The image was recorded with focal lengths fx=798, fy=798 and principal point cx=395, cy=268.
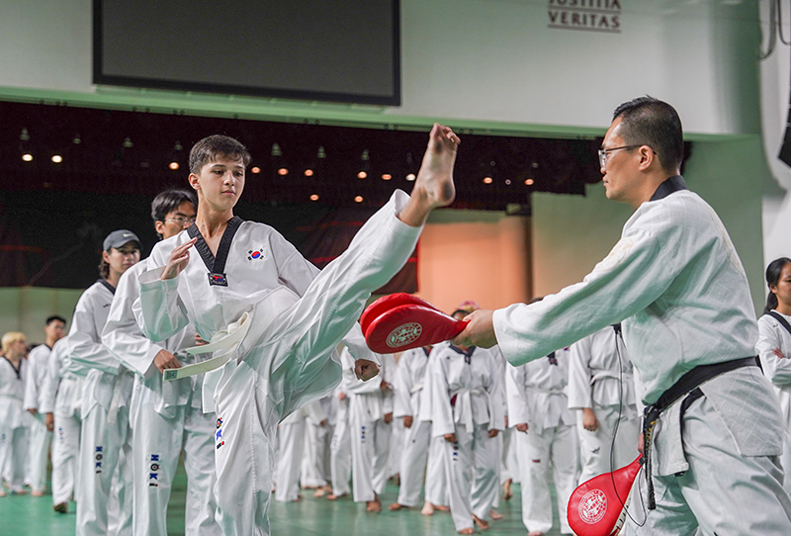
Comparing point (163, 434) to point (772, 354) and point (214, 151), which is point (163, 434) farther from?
point (772, 354)

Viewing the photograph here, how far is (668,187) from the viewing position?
2.17 meters

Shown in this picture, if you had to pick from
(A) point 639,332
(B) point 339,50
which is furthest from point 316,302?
(B) point 339,50

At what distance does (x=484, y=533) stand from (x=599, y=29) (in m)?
4.82

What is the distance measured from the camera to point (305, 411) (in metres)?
8.71

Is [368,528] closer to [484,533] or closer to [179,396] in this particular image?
[484,533]

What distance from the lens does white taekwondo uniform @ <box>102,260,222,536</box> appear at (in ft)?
11.8

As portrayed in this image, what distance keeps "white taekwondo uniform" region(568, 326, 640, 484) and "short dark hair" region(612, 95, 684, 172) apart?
3.41m

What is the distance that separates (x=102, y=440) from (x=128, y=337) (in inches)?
32.0

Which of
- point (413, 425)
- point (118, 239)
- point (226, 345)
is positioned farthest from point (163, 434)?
point (413, 425)

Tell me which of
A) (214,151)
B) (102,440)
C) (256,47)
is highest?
(256,47)

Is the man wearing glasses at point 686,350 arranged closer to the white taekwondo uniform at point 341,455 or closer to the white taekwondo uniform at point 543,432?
the white taekwondo uniform at point 543,432

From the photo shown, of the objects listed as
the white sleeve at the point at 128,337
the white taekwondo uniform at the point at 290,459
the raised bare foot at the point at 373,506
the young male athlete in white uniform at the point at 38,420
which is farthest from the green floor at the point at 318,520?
the white sleeve at the point at 128,337

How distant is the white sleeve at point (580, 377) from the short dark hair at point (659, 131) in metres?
3.45

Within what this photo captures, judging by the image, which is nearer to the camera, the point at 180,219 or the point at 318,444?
the point at 180,219
